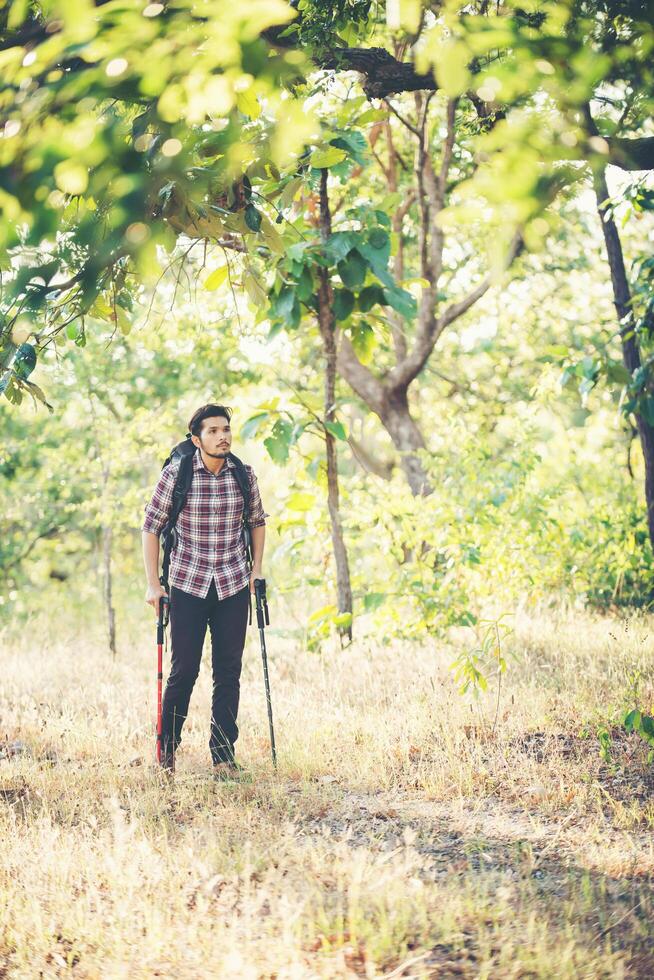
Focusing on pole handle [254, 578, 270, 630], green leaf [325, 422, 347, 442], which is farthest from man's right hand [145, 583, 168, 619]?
green leaf [325, 422, 347, 442]

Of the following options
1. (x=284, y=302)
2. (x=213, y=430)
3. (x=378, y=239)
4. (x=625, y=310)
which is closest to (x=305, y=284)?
(x=284, y=302)

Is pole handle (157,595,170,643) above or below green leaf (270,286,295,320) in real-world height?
below

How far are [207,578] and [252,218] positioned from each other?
203 cm

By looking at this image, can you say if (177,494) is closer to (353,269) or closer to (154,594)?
(154,594)

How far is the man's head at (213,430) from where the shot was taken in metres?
4.87

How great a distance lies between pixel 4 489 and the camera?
14219mm

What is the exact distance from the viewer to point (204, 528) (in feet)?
16.3

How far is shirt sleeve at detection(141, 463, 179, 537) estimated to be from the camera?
4.86 metres

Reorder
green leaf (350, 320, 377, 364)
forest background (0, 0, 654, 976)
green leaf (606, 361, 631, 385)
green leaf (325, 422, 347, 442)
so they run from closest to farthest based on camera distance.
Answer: forest background (0, 0, 654, 976) < green leaf (606, 361, 631, 385) < green leaf (350, 320, 377, 364) < green leaf (325, 422, 347, 442)

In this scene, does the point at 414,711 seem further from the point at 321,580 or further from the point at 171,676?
the point at 321,580

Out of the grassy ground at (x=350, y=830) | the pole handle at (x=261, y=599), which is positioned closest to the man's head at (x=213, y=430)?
the pole handle at (x=261, y=599)

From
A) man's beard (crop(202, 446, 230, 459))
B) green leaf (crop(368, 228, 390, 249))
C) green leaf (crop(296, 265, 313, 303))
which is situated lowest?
man's beard (crop(202, 446, 230, 459))

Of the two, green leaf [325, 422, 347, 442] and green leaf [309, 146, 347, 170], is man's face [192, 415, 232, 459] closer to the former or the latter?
green leaf [309, 146, 347, 170]

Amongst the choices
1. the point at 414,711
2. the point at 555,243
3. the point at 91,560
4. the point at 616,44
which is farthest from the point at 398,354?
the point at 91,560
